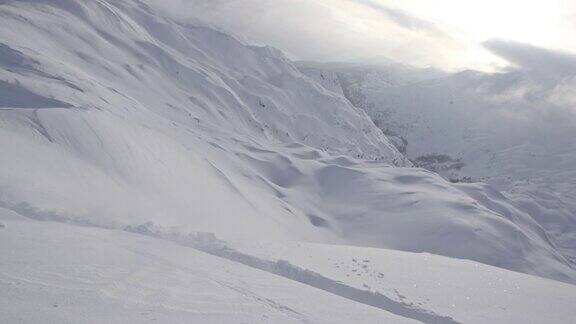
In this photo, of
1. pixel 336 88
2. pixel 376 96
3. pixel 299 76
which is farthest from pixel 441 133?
pixel 299 76

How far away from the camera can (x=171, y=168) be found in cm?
1956

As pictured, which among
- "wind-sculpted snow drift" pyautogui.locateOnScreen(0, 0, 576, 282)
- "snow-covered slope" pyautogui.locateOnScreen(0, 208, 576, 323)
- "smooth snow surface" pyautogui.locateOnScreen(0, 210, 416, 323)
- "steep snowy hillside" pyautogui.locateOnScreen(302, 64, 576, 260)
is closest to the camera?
"smooth snow surface" pyautogui.locateOnScreen(0, 210, 416, 323)

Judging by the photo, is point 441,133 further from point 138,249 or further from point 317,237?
point 138,249

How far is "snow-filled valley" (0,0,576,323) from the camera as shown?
Result: 21.8 feet

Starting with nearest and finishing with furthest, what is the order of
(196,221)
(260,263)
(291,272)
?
(291,272) < (260,263) < (196,221)

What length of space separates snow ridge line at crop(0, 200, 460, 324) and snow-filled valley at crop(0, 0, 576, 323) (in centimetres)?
3

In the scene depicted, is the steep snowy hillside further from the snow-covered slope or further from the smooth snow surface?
the smooth snow surface

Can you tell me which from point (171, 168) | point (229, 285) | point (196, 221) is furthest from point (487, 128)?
point (229, 285)

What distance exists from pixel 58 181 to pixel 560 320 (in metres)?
10.0

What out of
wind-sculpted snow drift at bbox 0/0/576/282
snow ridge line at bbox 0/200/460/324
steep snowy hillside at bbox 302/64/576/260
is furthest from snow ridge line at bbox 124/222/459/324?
steep snowy hillside at bbox 302/64/576/260

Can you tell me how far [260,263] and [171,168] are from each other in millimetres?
11434

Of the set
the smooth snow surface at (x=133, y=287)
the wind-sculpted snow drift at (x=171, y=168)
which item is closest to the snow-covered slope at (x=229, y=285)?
the smooth snow surface at (x=133, y=287)

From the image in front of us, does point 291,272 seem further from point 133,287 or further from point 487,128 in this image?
point 487,128

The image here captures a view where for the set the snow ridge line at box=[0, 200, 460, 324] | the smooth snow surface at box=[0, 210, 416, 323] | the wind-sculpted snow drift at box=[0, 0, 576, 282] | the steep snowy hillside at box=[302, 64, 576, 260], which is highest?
the steep snowy hillside at box=[302, 64, 576, 260]
